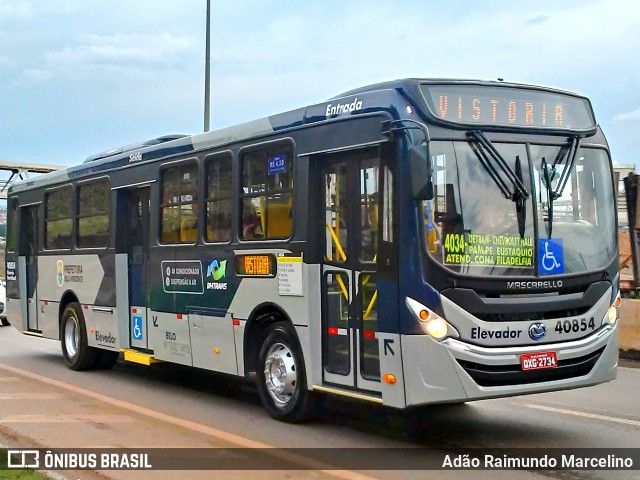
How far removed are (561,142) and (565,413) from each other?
304cm

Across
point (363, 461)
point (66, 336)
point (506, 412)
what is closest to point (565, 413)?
point (506, 412)

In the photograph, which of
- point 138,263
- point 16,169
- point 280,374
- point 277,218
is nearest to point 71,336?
point 138,263

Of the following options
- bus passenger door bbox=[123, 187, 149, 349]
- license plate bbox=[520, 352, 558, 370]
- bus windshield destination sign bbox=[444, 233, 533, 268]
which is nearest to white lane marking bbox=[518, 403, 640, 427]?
license plate bbox=[520, 352, 558, 370]

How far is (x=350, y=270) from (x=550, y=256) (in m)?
1.76

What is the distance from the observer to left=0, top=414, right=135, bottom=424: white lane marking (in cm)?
924

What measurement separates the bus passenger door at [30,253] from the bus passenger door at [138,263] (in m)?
3.50

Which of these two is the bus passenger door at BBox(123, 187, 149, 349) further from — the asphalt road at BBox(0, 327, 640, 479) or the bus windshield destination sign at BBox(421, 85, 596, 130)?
the bus windshield destination sign at BBox(421, 85, 596, 130)

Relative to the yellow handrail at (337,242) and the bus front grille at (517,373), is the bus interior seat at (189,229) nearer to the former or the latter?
the yellow handrail at (337,242)

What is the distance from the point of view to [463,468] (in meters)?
6.97

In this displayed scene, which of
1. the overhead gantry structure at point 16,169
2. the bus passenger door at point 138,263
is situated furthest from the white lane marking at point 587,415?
the overhead gantry structure at point 16,169

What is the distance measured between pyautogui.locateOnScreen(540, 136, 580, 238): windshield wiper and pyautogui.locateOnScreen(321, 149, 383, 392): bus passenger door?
4.70 feet

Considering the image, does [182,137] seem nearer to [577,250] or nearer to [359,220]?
[359,220]

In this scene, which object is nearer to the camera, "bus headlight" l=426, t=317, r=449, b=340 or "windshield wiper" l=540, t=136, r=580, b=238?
"bus headlight" l=426, t=317, r=449, b=340

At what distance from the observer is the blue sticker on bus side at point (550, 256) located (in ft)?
24.4
